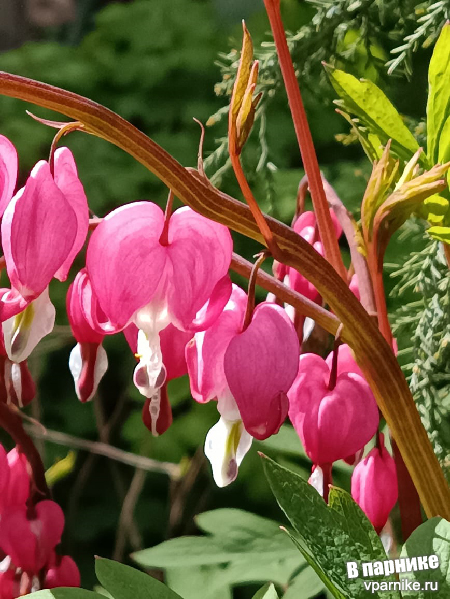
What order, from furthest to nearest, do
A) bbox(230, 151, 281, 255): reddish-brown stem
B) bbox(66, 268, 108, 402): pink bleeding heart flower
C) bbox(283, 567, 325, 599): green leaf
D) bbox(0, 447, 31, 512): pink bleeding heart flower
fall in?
bbox(283, 567, 325, 599): green leaf, bbox(0, 447, 31, 512): pink bleeding heart flower, bbox(66, 268, 108, 402): pink bleeding heart flower, bbox(230, 151, 281, 255): reddish-brown stem

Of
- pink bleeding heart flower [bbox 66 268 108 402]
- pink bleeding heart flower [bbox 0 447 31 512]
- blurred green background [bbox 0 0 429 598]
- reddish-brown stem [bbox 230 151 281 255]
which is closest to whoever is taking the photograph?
reddish-brown stem [bbox 230 151 281 255]

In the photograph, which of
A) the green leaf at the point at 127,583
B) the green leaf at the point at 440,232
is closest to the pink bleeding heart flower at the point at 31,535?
the green leaf at the point at 127,583

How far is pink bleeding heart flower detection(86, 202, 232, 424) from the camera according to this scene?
44 cm

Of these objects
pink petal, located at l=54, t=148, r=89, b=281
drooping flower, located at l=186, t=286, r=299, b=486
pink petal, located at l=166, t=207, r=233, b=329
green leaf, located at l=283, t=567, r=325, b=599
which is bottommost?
green leaf, located at l=283, t=567, r=325, b=599

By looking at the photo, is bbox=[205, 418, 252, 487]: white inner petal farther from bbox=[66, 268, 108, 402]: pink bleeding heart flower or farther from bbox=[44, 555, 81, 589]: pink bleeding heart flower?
bbox=[44, 555, 81, 589]: pink bleeding heart flower

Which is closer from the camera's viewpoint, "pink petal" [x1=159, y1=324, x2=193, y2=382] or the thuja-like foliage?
"pink petal" [x1=159, y1=324, x2=193, y2=382]

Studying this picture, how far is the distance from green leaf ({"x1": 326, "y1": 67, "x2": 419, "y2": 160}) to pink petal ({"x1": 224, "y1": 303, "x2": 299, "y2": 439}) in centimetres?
18

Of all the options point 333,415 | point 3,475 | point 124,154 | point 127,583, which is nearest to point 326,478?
point 333,415

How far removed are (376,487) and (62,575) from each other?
25cm

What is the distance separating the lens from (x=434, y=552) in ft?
1.38

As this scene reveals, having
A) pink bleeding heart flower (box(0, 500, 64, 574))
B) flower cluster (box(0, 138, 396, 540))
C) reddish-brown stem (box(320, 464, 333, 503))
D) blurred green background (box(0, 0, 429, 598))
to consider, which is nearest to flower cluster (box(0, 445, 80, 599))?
pink bleeding heart flower (box(0, 500, 64, 574))

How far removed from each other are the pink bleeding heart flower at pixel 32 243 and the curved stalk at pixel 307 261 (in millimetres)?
44

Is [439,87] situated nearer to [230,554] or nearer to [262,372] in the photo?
[262,372]

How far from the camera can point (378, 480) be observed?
0.57 metres
